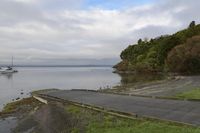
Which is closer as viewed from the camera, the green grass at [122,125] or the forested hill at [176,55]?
the green grass at [122,125]

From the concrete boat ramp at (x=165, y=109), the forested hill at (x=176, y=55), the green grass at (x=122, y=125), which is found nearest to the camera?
the green grass at (x=122, y=125)

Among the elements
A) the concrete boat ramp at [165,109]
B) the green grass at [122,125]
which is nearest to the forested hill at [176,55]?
the concrete boat ramp at [165,109]

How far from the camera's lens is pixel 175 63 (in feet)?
236

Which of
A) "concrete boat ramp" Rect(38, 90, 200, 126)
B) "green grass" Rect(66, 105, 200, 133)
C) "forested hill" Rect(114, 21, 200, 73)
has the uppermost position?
"forested hill" Rect(114, 21, 200, 73)

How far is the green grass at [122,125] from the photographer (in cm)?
1471

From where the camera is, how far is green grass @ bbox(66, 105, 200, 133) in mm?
14711

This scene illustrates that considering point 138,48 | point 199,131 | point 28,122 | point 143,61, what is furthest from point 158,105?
point 138,48

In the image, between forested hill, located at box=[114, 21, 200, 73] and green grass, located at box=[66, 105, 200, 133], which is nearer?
green grass, located at box=[66, 105, 200, 133]

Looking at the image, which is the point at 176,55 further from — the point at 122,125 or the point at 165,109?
the point at 122,125

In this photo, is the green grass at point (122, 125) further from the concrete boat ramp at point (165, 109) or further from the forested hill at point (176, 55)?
the forested hill at point (176, 55)

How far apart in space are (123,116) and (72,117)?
3.81 meters

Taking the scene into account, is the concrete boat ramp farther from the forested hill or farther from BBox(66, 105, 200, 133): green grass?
the forested hill

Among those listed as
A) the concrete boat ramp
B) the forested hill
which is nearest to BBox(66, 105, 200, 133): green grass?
the concrete boat ramp

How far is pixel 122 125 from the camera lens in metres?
16.7
